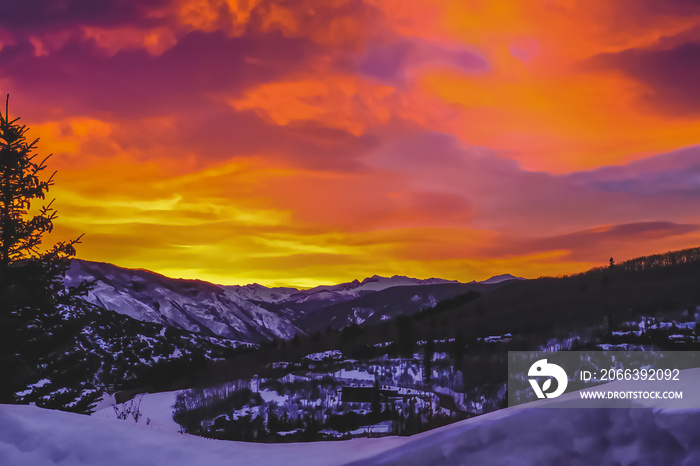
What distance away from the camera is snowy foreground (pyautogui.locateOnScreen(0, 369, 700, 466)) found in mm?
2307

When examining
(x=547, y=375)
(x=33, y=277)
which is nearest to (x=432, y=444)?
(x=547, y=375)

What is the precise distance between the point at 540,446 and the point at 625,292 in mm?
102442

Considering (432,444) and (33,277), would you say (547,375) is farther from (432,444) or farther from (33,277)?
(33,277)

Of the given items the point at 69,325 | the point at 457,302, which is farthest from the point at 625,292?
the point at 69,325

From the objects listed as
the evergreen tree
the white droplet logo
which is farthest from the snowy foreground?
the evergreen tree

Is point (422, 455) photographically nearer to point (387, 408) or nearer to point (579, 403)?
point (579, 403)

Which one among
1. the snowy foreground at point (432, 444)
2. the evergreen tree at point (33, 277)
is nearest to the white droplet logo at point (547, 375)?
the snowy foreground at point (432, 444)

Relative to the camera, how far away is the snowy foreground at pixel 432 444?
2.31 metres

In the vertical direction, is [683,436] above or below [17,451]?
above

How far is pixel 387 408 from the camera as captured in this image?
2716cm

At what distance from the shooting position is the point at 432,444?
101 inches

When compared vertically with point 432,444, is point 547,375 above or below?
above

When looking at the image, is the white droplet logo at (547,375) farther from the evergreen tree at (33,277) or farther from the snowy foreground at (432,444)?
the evergreen tree at (33,277)

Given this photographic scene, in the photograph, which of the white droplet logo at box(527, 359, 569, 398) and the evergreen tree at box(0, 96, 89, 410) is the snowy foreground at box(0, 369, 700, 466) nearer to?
the white droplet logo at box(527, 359, 569, 398)
